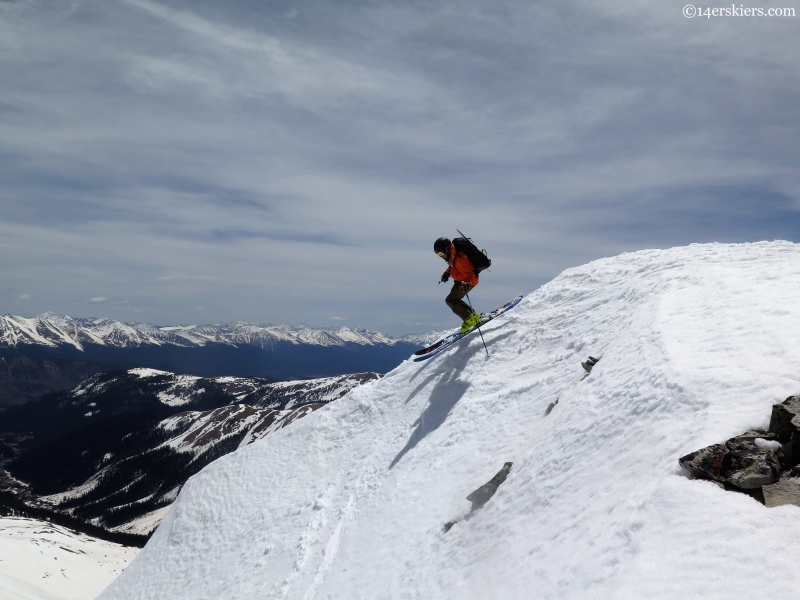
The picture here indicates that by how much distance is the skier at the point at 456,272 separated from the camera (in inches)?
752

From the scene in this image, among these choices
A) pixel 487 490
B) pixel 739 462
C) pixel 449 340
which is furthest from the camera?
pixel 449 340

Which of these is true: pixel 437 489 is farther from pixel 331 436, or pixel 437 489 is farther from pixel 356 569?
pixel 331 436

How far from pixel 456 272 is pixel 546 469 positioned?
1076 cm

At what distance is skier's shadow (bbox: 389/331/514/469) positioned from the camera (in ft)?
59.1

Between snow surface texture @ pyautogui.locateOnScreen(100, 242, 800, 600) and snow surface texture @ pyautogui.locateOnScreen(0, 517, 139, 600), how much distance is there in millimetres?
113992

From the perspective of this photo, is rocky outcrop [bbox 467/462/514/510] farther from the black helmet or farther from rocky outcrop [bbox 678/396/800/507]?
the black helmet

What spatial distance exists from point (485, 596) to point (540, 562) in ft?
4.79

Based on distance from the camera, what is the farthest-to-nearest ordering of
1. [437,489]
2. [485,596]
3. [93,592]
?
[93,592] → [437,489] → [485,596]

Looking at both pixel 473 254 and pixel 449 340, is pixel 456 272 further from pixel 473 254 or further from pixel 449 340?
pixel 449 340

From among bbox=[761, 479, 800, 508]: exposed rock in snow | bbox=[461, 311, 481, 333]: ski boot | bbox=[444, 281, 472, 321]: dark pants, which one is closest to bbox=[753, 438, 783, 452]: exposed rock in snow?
bbox=[761, 479, 800, 508]: exposed rock in snow

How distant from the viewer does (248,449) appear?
83.7 feet

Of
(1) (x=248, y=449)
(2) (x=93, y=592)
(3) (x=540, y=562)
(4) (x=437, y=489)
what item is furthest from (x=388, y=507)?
(2) (x=93, y=592)

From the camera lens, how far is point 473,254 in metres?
19.2

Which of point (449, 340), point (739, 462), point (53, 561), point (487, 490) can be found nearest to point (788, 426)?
point (739, 462)
